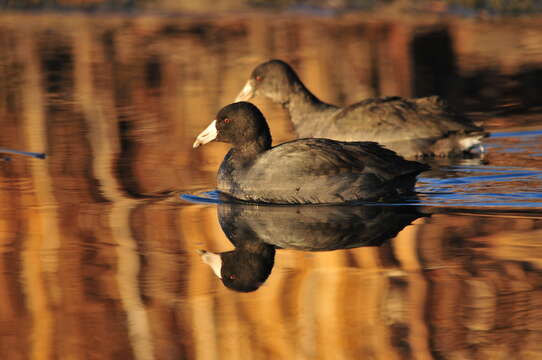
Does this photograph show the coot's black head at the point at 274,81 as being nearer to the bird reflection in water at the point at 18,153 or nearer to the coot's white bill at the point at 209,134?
the bird reflection in water at the point at 18,153

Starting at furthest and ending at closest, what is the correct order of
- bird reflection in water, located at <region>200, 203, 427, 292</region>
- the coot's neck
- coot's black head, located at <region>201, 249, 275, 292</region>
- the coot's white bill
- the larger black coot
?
the coot's neck → the coot's white bill → the larger black coot → bird reflection in water, located at <region>200, 203, 427, 292</region> → coot's black head, located at <region>201, 249, 275, 292</region>

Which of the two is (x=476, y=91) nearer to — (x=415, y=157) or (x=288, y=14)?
(x=415, y=157)

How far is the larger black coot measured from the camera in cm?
951

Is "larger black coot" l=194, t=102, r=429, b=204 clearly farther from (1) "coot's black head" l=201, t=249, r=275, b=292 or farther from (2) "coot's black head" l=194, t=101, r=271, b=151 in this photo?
(1) "coot's black head" l=201, t=249, r=275, b=292

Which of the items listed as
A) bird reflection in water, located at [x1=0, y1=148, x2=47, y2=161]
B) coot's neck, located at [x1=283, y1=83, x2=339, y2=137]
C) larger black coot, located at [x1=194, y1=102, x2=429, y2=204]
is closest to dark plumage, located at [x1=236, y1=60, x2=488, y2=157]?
coot's neck, located at [x1=283, y1=83, x2=339, y2=137]

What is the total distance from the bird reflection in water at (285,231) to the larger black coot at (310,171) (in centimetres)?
14

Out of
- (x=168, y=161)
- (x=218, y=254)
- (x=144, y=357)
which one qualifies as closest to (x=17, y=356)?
(x=144, y=357)

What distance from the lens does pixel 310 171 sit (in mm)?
9508

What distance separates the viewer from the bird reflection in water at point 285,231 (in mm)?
7672

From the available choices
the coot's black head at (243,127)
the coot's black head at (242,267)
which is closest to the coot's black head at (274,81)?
the coot's black head at (243,127)

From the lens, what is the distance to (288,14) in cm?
2814

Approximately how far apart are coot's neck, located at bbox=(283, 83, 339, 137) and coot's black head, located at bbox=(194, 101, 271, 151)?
2731 mm

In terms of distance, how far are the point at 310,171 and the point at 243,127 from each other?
0.96 m

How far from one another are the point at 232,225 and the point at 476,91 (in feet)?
28.8
